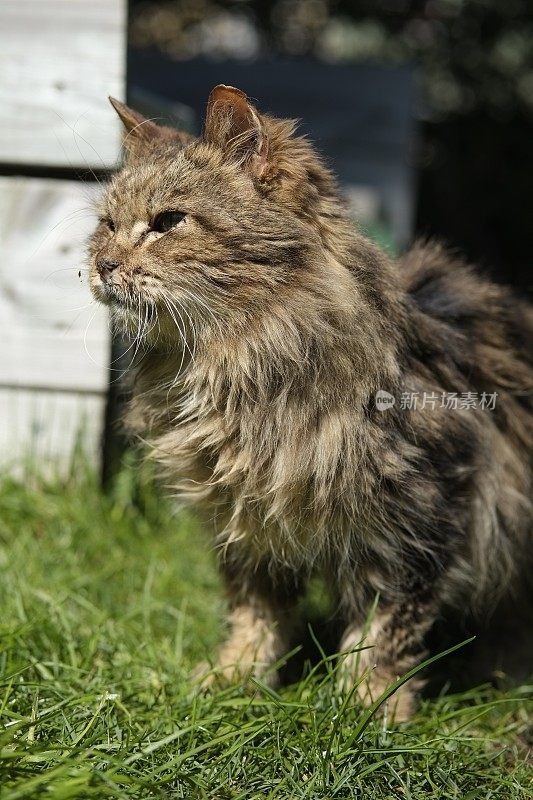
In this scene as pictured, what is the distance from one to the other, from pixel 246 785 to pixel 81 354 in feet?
5.64

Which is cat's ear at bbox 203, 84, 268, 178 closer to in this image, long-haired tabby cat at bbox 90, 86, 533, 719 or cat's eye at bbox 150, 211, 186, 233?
long-haired tabby cat at bbox 90, 86, 533, 719

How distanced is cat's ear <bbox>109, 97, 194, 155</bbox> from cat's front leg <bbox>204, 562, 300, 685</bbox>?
1.12 m

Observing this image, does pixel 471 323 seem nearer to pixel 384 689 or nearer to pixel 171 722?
pixel 384 689

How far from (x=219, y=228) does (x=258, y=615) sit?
107 cm

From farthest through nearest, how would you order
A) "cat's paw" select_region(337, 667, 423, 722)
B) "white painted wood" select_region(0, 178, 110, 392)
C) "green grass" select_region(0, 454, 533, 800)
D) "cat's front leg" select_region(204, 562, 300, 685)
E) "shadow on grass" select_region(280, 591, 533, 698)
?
1. "white painted wood" select_region(0, 178, 110, 392)
2. "shadow on grass" select_region(280, 591, 533, 698)
3. "cat's front leg" select_region(204, 562, 300, 685)
4. "cat's paw" select_region(337, 667, 423, 722)
5. "green grass" select_region(0, 454, 533, 800)

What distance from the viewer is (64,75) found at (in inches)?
107

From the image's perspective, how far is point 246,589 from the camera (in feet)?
7.24

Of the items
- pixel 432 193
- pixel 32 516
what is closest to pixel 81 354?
pixel 32 516

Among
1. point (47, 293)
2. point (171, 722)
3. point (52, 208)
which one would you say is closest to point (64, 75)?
point (52, 208)

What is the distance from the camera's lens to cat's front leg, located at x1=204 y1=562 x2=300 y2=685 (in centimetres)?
217

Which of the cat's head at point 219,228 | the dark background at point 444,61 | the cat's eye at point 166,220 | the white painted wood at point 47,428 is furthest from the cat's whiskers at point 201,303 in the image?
the dark background at point 444,61

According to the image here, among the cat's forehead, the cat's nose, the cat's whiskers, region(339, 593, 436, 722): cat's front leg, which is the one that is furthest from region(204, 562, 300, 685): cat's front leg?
the cat's forehead

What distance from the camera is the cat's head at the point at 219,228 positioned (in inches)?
69.9

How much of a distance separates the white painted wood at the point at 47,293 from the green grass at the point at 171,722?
697mm
